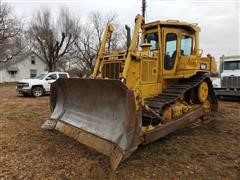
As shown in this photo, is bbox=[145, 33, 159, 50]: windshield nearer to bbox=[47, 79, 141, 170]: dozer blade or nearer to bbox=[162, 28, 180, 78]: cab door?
bbox=[162, 28, 180, 78]: cab door

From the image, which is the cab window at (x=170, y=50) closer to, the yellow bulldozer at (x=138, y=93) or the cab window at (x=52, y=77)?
the yellow bulldozer at (x=138, y=93)

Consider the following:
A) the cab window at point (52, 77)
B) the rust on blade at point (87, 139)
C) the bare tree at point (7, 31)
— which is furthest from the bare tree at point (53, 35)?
the rust on blade at point (87, 139)

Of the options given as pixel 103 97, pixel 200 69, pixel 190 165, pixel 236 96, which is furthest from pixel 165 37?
pixel 236 96

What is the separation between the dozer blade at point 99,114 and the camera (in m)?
4.75

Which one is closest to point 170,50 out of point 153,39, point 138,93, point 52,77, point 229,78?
point 153,39

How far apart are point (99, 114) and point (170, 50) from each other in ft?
9.41

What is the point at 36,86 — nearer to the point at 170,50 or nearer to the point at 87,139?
the point at 170,50

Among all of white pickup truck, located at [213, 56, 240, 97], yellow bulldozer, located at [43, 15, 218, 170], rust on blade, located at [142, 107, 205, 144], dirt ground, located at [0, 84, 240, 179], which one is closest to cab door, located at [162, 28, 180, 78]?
yellow bulldozer, located at [43, 15, 218, 170]

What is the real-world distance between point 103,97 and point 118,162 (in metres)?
1.70

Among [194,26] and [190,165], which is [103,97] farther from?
[194,26]

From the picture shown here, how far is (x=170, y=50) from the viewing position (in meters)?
7.25

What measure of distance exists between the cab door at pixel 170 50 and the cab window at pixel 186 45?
10.2 inches

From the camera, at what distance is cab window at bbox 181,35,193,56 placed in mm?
7538

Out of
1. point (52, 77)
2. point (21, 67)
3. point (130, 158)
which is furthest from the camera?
point (21, 67)
